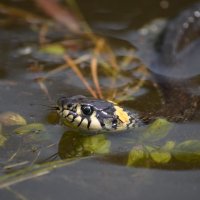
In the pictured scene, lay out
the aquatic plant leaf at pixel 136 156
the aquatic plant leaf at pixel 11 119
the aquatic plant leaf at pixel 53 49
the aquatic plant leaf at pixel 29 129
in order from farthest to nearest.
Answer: the aquatic plant leaf at pixel 53 49
the aquatic plant leaf at pixel 11 119
the aquatic plant leaf at pixel 29 129
the aquatic plant leaf at pixel 136 156

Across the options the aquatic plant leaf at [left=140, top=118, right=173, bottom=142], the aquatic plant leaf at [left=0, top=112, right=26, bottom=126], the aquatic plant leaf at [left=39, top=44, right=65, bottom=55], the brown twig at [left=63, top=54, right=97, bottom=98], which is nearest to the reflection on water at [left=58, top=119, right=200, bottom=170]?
the aquatic plant leaf at [left=140, top=118, right=173, bottom=142]

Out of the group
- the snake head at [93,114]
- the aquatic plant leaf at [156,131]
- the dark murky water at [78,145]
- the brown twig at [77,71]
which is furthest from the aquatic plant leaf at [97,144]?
the brown twig at [77,71]

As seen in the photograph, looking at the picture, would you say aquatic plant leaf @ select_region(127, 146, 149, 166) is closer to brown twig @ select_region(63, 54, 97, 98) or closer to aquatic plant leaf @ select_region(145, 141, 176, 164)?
aquatic plant leaf @ select_region(145, 141, 176, 164)

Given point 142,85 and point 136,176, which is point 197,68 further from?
point 136,176

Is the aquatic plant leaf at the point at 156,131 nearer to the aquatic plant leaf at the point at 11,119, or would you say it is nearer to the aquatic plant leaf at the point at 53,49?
the aquatic plant leaf at the point at 11,119

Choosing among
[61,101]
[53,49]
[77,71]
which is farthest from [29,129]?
[53,49]

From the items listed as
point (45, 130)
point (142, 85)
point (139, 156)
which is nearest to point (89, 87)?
point (142, 85)
